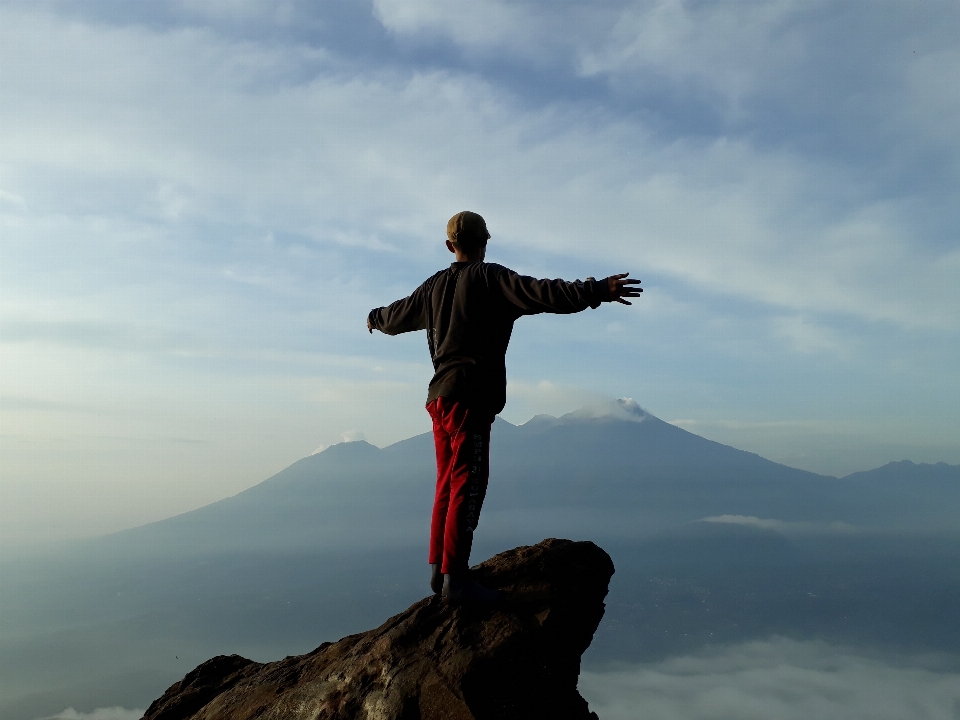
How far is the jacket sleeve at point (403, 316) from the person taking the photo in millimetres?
6465

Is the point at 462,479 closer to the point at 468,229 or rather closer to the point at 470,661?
the point at 470,661

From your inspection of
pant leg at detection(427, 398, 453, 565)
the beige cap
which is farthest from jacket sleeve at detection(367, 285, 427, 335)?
pant leg at detection(427, 398, 453, 565)

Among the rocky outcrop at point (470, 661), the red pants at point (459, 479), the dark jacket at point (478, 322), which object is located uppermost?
the dark jacket at point (478, 322)

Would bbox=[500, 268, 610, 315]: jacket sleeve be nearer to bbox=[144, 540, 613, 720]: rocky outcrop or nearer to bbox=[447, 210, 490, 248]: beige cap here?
bbox=[447, 210, 490, 248]: beige cap

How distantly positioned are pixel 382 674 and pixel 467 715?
84 centimetres

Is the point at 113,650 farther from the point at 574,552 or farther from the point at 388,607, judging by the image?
the point at 574,552

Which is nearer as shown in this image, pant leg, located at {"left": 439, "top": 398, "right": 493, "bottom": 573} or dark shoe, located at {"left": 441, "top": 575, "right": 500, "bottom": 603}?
pant leg, located at {"left": 439, "top": 398, "right": 493, "bottom": 573}

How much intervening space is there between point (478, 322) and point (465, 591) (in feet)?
7.79

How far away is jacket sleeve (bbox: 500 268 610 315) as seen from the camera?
518 cm

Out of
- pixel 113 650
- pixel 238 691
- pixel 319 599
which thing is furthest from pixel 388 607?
pixel 238 691

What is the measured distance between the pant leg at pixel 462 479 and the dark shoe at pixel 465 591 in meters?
0.11

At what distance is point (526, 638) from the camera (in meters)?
5.54

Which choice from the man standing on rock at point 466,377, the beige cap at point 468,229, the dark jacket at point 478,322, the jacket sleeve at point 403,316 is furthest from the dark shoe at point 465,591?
the beige cap at point 468,229

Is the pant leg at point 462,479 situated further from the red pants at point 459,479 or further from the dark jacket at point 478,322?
the dark jacket at point 478,322
